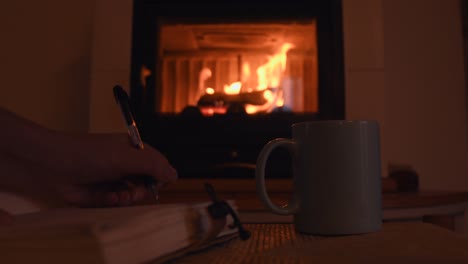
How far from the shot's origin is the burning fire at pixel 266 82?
4.71 ft

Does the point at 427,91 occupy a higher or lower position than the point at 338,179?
higher

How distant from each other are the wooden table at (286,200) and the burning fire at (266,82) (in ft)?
1.22

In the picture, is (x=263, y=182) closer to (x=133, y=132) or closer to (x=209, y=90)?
(x=133, y=132)

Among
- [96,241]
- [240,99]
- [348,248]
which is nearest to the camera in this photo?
[96,241]

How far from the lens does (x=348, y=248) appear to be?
1.11ft

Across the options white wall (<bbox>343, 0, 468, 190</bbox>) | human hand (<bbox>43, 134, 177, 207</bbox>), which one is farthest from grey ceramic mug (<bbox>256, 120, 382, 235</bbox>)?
white wall (<bbox>343, 0, 468, 190</bbox>)

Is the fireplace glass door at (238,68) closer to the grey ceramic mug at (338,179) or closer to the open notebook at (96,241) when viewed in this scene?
the grey ceramic mug at (338,179)

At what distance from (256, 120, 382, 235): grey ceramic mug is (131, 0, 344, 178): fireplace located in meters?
0.92

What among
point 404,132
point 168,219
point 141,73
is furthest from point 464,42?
point 168,219

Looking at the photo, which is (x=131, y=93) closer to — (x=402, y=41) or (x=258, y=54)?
(x=258, y=54)

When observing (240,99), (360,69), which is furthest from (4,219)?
(360,69)

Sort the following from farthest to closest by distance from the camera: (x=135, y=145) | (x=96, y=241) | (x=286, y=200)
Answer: (x=286, y=200), (x=135, y=145), (x=96, y=241)

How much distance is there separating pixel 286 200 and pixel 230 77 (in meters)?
0.64

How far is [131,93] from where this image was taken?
55.9 inches
